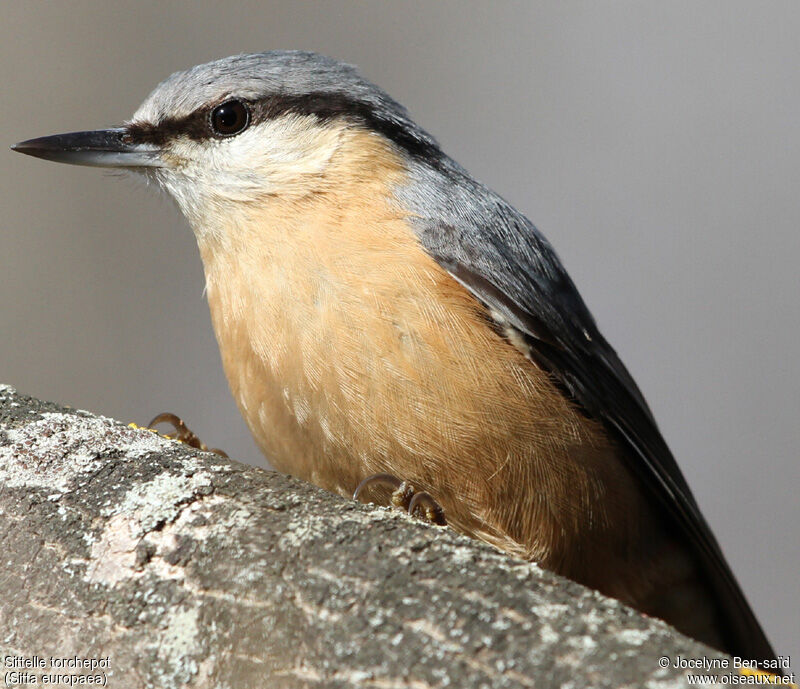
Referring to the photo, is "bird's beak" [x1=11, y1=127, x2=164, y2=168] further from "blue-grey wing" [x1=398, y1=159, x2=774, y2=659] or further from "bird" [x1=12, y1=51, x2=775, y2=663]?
"blue-grey wing" [x1=398, y1=159, x2=774, y2=659]

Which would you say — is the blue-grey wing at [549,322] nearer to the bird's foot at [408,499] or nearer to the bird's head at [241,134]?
the bird's head at [241,134]

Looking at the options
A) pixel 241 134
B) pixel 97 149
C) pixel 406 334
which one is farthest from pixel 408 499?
pixel 97 149

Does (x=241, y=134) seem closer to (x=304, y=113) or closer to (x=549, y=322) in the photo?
(x=304, y=113)

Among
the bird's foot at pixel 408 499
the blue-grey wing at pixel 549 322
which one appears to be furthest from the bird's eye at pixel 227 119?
the bird's foot at pixel 408 499

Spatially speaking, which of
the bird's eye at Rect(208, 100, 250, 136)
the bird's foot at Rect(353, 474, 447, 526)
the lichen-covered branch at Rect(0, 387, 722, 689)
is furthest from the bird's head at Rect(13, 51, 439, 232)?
the lichen-covered branch at Rect(0, 387, 722, 689)

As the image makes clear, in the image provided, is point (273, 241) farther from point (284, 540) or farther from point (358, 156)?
point (284, 540)

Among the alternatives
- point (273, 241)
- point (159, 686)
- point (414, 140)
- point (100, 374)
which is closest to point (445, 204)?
point (414, 140)
